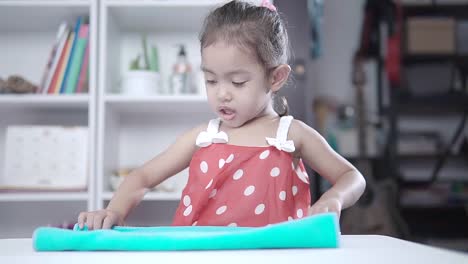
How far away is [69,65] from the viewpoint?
Result: 1949 mm

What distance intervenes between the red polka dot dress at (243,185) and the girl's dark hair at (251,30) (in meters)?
Answer: 0.14

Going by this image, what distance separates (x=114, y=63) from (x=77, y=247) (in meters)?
1.72

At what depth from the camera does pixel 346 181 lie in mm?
864

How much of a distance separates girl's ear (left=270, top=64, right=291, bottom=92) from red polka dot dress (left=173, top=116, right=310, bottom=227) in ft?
0.24

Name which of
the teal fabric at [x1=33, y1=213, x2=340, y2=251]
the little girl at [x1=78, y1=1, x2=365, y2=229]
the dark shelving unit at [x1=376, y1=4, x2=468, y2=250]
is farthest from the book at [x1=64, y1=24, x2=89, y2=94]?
the dark shelving unit at [x1=376, y1=4, x2=468, y2=250]

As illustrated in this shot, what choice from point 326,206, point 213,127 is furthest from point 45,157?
point 326,206

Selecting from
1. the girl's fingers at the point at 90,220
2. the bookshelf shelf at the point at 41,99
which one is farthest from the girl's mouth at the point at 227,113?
the bookshelf shelf at the point at 41,99

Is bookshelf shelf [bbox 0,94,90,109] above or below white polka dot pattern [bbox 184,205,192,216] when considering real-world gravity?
above

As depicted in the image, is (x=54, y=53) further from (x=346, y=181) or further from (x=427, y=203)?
(x=427, y=203)

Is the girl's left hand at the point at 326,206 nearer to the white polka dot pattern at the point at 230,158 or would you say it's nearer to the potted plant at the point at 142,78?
the white polka dot pattern at the point at 230,158

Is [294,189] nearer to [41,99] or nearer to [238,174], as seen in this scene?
[238,174]

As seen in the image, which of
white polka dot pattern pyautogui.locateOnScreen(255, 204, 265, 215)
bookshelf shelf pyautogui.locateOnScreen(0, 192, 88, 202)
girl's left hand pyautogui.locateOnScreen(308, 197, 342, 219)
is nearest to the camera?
girl's left hand pyautogui.locateOnScreen(308, 197, 342, 219)

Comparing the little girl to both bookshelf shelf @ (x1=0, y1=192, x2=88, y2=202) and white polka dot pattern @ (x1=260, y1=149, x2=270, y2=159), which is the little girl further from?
bookshelf shelf @ (x1=0, y1=192, x2=88, y2=202)

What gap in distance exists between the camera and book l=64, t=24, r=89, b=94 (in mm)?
1942
